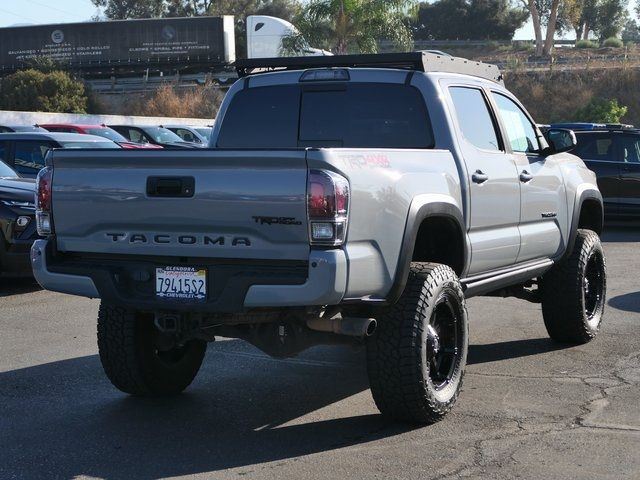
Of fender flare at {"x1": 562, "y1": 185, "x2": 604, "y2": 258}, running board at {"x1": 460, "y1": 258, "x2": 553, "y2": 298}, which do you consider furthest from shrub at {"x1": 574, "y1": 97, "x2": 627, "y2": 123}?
running board at {"x1": 460, "y1": 258, "x2": 553, "y2": 298}

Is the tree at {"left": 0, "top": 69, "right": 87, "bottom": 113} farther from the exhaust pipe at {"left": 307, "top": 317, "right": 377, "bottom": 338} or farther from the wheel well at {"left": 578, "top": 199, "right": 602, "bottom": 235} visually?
the exhaust pipe at {"left": 307, "top": 317, "right": 377, "bottom": 338}

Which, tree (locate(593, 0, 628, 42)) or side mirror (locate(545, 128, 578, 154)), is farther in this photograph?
tree (locate(593, 0, 628, 42))

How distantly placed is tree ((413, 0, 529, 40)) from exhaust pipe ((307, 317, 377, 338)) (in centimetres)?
8469

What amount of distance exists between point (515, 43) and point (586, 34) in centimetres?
1852

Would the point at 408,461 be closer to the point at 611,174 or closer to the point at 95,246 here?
the point at 95,246

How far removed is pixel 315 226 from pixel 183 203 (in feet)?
2.49

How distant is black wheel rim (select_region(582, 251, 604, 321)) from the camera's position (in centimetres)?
822

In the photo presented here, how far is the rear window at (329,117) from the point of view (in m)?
6.46

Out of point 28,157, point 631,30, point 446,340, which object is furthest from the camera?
point 631,30

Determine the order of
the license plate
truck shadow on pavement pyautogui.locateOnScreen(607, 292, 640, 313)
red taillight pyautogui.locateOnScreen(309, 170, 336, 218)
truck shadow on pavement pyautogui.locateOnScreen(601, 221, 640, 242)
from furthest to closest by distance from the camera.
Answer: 1. truck shadow on pavement pyautogui.locateOnScreen(601, 221, 640, 242)
2. truck shadow on pavement pyautogui.locateOnScreen(607, 292, 640, 313)
3. the license plate
4. red taillight pyautogui.locateOnScreen(309, 170, 336, 218)

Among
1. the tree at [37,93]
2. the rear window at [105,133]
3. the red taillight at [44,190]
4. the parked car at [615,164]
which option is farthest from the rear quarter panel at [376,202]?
the tree at [37,93]

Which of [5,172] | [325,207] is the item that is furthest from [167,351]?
[5,172]

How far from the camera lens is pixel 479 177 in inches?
252

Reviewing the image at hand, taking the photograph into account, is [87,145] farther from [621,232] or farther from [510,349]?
[510,349]
